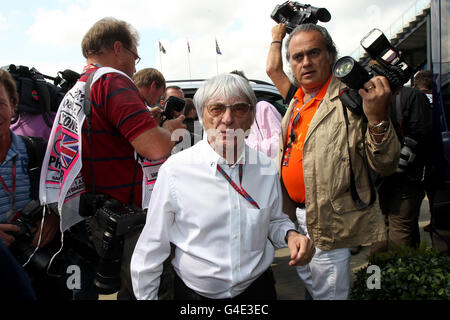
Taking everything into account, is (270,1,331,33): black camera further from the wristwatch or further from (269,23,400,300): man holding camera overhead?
the wristwatch

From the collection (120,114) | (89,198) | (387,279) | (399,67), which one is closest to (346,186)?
(387,279)

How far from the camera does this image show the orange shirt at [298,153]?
6.75 feet

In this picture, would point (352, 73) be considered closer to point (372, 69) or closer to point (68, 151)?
point (372, 69)

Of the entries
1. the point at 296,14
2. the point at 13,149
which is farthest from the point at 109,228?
the point at 296,14

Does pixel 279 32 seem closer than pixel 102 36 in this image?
No

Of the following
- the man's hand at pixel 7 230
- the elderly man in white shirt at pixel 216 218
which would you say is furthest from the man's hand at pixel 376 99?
the man's hand at pixel 7 230

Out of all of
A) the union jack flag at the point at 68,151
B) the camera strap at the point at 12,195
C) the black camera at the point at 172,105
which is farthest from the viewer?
the black camera at the point at 172,105

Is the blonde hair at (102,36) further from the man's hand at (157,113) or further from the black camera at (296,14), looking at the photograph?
the black camera at (296,14)

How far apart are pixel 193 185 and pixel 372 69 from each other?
124cm

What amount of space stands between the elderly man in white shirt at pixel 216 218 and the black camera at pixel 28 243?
0.83m

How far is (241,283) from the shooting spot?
55.9 inches

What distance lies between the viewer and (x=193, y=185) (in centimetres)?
142

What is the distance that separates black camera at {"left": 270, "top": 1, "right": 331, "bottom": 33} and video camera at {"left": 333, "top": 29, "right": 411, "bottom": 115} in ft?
1.87
